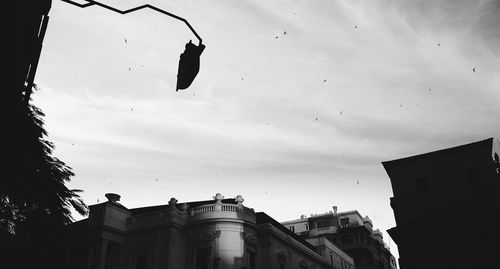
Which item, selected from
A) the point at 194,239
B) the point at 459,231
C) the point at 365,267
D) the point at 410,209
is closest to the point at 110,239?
the point at 194,239

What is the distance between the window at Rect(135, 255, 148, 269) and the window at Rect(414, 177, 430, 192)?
19.0 m

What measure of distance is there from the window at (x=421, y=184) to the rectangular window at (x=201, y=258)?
1483 centimetres

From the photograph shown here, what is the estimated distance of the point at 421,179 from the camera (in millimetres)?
24594

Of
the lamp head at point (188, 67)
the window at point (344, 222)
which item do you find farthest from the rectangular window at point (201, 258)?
the window at point (344, 222)

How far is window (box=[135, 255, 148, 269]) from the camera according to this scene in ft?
81.5

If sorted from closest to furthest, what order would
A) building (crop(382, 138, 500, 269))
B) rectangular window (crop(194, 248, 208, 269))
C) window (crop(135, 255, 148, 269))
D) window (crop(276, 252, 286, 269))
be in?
1. building (crop(382, 138, 500, 269))
2. rectangular window (crop(194, 248, 208, 269))
3. window (crop(135, 255, 148, 269))
4. window (crop(276, 252, 286, 269))

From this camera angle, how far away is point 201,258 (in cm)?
2434

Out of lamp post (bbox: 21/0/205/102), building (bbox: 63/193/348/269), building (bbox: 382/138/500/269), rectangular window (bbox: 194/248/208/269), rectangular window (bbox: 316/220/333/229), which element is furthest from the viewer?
rectangular window (bbox: 316/220/333/229)

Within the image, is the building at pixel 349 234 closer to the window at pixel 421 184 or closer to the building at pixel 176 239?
the window at pixel 421 184

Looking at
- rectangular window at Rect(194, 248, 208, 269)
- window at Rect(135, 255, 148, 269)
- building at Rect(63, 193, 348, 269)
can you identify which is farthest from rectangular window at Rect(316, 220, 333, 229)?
window at Rect(135, 255, 148, 269)

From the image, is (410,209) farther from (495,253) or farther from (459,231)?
(495,253)

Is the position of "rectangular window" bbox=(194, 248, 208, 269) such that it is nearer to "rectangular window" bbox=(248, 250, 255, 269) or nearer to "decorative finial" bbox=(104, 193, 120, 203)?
"rectangular window" bbox=(248, 250, 255, 269)

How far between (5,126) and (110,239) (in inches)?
895

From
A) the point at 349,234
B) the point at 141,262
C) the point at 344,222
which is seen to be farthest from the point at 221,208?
the point at 344,222
